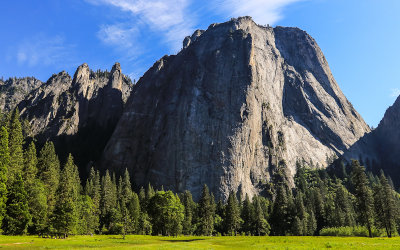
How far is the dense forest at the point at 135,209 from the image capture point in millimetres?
59000

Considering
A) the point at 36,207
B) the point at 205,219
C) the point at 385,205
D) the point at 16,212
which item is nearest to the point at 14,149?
the point at 36,207

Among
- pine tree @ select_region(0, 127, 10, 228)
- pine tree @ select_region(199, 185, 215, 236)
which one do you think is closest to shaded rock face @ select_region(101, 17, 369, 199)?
pine tree @ select_region(199, 185, 215, 236)

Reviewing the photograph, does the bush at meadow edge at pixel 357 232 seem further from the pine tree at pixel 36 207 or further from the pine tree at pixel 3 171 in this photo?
the pine tree at pixel 3 171

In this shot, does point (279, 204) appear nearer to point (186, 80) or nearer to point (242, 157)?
point (242, 157)

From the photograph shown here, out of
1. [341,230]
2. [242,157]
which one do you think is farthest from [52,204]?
[242,157]

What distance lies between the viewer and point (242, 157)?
161 m

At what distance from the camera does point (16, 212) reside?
181 feet

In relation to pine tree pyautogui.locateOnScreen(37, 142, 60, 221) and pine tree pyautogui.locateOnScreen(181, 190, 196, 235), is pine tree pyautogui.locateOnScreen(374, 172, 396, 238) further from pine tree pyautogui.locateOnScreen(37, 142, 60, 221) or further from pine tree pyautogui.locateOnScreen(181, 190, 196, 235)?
pine tree pyautogui.locateOnScreen(37, 142, 60, 221)

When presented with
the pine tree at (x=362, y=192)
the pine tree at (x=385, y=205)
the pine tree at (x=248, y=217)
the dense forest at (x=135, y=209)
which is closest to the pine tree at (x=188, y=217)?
the dense forest at (x=135, y=209)

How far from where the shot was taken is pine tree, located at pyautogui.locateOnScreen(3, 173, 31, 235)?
5425cm

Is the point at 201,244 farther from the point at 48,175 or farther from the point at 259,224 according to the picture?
the point at 259,224

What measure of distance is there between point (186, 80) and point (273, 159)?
70.2 meters

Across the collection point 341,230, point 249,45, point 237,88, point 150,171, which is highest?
point 249,45

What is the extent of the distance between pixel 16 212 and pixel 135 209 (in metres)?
44.7
